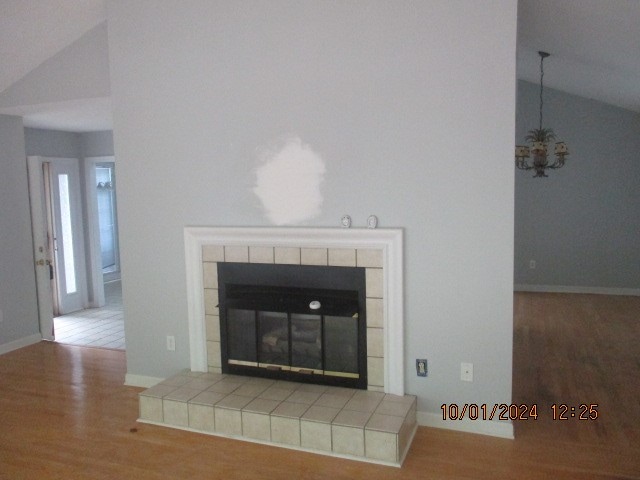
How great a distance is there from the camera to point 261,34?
130 inches

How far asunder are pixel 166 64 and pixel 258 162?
3.06 ft

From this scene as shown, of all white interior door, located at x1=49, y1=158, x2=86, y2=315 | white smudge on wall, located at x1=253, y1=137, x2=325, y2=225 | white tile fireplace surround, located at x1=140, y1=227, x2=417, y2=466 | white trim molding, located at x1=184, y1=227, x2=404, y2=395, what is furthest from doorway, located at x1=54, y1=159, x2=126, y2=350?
white smudge on wall, located at x1=253, y1=137, x2=325, y2=225

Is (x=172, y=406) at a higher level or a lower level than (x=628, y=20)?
lower

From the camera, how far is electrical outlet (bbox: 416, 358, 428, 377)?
10.3ft

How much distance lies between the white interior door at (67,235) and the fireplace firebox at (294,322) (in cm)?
367

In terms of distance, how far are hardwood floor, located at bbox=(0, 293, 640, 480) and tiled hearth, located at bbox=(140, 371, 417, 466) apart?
0.07 m

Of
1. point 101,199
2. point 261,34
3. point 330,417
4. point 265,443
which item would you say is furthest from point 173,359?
point 101,199

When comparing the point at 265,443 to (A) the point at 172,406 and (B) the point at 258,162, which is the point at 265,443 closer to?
(A) the point at 172,406

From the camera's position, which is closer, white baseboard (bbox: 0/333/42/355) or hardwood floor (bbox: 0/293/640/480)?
hardwood floor (bbox: 0/293/640/480)

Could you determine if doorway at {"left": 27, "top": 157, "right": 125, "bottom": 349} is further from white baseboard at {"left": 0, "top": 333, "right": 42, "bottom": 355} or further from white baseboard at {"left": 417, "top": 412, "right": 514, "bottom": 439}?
white baseboard at {"left": 417, "top": 412, "right": 514, "bottom": 439}

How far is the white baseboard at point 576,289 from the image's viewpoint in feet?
21.8

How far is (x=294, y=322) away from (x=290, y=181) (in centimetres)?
88

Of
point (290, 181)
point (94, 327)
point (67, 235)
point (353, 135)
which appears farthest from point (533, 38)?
point (67, 235)

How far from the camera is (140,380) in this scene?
385 cm
